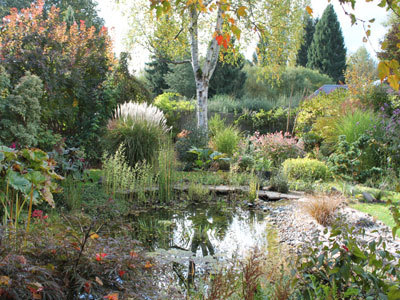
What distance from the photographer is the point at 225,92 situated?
19.2m

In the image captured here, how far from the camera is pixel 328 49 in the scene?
3122 centimetres

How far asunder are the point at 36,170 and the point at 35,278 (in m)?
1.58

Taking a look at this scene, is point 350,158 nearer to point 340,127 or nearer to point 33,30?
point 340,127

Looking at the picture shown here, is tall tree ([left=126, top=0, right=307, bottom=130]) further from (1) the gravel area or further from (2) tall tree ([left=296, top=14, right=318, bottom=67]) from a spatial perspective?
(2) tall tree ([left=296, top=14, right=318, bottom=67])

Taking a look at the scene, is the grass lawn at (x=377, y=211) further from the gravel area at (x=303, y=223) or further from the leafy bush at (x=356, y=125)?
the leafy bush at (x=356, y=125)

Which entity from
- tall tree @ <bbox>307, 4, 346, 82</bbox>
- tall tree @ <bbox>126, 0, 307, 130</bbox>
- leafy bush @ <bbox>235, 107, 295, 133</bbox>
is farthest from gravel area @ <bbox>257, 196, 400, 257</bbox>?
tall tree @ <bbox>307, 4, 346, 82</bbox>

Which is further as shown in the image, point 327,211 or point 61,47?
point 61,47

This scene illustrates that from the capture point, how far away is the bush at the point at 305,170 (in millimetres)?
7309

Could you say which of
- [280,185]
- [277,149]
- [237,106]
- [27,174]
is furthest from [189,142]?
[27,174]

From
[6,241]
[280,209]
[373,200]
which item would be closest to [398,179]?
[373,200]

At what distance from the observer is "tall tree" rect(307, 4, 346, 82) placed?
31.1m

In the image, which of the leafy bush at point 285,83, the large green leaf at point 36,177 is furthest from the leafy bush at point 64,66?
the leafy bush at point 285,83

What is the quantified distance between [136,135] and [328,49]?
2877 centimetres

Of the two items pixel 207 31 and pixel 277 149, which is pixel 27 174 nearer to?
pixel 277 149
